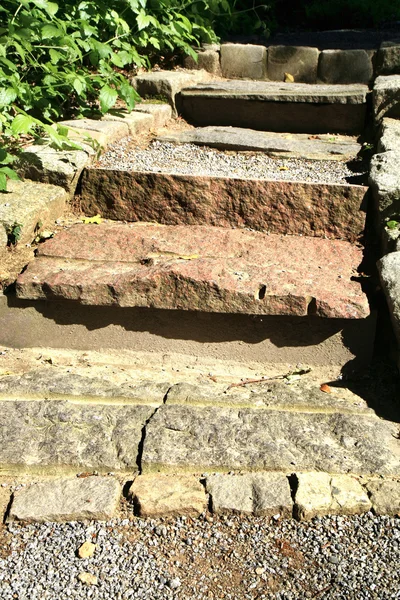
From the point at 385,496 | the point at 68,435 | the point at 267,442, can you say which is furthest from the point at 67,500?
the point at 385,496

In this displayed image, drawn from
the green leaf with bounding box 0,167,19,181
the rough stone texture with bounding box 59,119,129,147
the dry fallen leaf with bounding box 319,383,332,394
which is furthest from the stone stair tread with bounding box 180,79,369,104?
the dry fallen leaf with bounding box 319,383,332,394

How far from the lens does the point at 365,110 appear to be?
4.51m

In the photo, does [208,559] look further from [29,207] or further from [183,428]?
[29,207]

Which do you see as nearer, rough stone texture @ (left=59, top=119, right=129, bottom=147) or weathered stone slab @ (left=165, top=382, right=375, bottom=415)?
weathered stone slab @ (left=165, top=382, right=375, bottom=415)

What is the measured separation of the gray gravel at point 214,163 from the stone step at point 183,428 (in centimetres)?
140

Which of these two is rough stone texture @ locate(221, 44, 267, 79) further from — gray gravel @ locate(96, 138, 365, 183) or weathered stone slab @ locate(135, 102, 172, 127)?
gray gravel @ locate(96, 138, 365, 183)

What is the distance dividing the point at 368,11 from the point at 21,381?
589 centimetres

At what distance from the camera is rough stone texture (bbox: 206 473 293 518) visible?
2.06 metres

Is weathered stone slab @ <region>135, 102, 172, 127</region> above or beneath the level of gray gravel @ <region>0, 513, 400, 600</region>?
above

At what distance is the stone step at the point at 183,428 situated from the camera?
224 cm

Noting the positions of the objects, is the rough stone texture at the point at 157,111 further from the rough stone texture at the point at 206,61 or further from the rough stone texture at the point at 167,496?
the rough stone texture at the point at 167,496

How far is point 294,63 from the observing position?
5461mm

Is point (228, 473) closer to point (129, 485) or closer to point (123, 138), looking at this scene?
point (129, 485)

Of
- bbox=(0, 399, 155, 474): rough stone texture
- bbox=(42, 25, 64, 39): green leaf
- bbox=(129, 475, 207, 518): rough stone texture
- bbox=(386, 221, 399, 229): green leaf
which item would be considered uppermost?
bbox=(42, 25, 64, 39): green leaf
